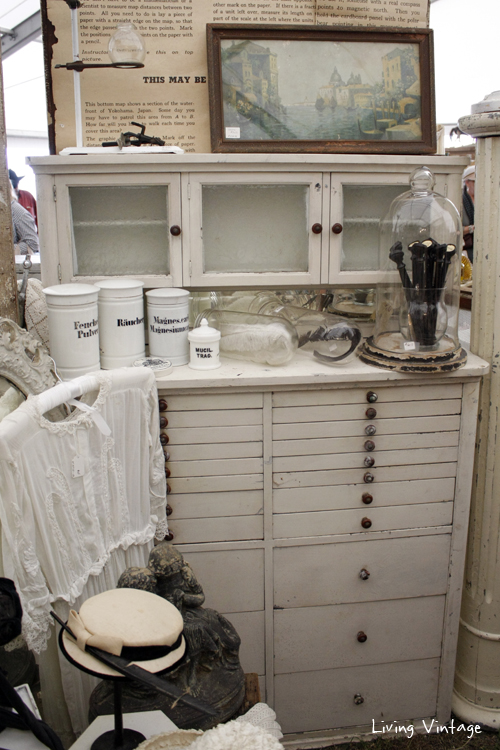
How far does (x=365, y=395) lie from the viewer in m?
2.09

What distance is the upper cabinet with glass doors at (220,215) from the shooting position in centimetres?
209

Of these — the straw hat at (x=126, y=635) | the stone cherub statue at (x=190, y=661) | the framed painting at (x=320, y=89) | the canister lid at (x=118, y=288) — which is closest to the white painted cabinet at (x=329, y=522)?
the canister lid at (x=118, y=288)

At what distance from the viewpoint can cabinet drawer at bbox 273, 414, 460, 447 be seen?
6.86ft

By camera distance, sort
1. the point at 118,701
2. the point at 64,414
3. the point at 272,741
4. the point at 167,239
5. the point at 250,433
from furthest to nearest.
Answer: the point at 167,239
the point at 250,433
the point at 64,414
the point at 118,701
the point at 272,741

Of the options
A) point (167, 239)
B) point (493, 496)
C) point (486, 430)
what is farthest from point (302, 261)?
point (493, 496)

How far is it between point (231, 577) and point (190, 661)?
734 millimetres

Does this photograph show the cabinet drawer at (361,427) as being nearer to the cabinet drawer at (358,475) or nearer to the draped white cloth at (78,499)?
the cabinet drawer at (358,475)

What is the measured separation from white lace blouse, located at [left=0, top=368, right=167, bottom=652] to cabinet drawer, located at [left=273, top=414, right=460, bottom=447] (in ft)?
1.45

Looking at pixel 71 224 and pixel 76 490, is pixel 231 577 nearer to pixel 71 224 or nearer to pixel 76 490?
pixel 76 490

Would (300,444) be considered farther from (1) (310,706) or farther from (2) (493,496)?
(1) (310,706)

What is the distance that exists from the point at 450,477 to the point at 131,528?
1.14 meters

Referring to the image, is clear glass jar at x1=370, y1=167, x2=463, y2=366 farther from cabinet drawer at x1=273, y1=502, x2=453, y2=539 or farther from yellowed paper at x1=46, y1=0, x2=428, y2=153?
yellowed paper at x1=46, y1=0, x2=428, y2=153

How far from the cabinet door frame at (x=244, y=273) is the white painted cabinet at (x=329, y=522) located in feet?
0.99

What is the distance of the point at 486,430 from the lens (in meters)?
2.24
